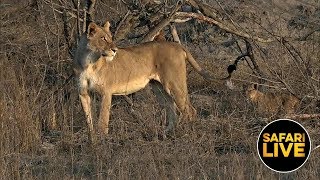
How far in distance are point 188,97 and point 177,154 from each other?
2.19 m

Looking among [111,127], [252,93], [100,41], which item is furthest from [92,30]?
[252,93]

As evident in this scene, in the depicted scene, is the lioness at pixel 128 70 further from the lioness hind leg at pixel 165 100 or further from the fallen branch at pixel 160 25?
the fallen branch at pixel 160 25

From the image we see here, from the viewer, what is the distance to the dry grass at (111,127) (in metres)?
6.45

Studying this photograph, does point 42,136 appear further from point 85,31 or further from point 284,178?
point 284,178

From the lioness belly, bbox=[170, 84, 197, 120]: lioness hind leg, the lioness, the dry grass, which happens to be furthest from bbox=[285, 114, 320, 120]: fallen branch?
the lioness belly

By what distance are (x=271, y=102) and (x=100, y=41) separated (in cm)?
209

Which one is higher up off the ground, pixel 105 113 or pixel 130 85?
pixel 130 85

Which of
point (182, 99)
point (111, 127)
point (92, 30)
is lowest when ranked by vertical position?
point (111, 127)

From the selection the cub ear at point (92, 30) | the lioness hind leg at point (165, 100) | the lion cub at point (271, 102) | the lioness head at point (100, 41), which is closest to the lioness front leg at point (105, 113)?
the lioness head at point (100, 41)

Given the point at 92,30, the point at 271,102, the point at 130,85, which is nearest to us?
the point at 92,30

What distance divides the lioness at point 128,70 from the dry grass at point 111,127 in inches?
7.6

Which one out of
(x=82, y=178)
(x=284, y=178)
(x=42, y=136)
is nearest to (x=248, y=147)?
(x=284, y=178)

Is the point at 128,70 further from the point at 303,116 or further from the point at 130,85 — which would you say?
the point at 303,116

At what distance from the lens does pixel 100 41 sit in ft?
26.4
